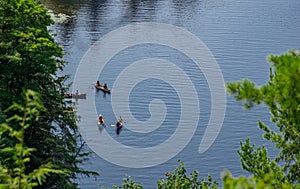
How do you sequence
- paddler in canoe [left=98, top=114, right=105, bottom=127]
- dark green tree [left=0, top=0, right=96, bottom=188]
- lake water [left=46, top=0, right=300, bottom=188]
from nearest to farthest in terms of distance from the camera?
dark green tree [left=0, top=0, right=96, bottom=188] < lake water [left=46, top=0, right=300, bottom=188] < paddler in canoe [left=98, top=114, right=105, bottom=127]

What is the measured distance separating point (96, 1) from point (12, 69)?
71.5m

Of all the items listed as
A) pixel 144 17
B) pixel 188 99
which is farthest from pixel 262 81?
pixel 144 17

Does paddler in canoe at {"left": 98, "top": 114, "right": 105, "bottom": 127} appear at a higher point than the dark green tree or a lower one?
higher

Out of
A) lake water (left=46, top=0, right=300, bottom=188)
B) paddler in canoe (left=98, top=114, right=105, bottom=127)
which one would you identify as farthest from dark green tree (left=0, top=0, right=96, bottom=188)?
paddler in canoe (left=98, top=114, right=105, bottom=127)

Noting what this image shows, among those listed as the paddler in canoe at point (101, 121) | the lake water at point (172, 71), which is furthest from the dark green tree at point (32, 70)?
the paddler in canoe at point (101, 121)

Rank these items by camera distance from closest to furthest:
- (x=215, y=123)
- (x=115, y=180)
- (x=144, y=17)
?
(x=115, y=180) → (x=215, y=123) → (x=144, y=17)

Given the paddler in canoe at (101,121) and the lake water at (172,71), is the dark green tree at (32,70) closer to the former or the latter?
the lake water at (172,71)

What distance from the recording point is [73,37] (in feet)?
238

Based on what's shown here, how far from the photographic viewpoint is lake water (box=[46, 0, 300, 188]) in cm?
4484

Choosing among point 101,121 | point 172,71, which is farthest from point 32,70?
point 172,71

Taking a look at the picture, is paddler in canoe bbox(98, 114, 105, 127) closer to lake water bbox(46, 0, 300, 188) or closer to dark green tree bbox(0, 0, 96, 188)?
lake water bbox(46, 0, 300, 188)

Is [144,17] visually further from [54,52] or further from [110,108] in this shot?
[54,52]

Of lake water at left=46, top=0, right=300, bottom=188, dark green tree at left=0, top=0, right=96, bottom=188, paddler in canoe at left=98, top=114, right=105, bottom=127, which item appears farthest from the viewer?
paddler in canoe at left=98, top=114, right=105, bottom=127

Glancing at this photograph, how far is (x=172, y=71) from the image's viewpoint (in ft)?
201
